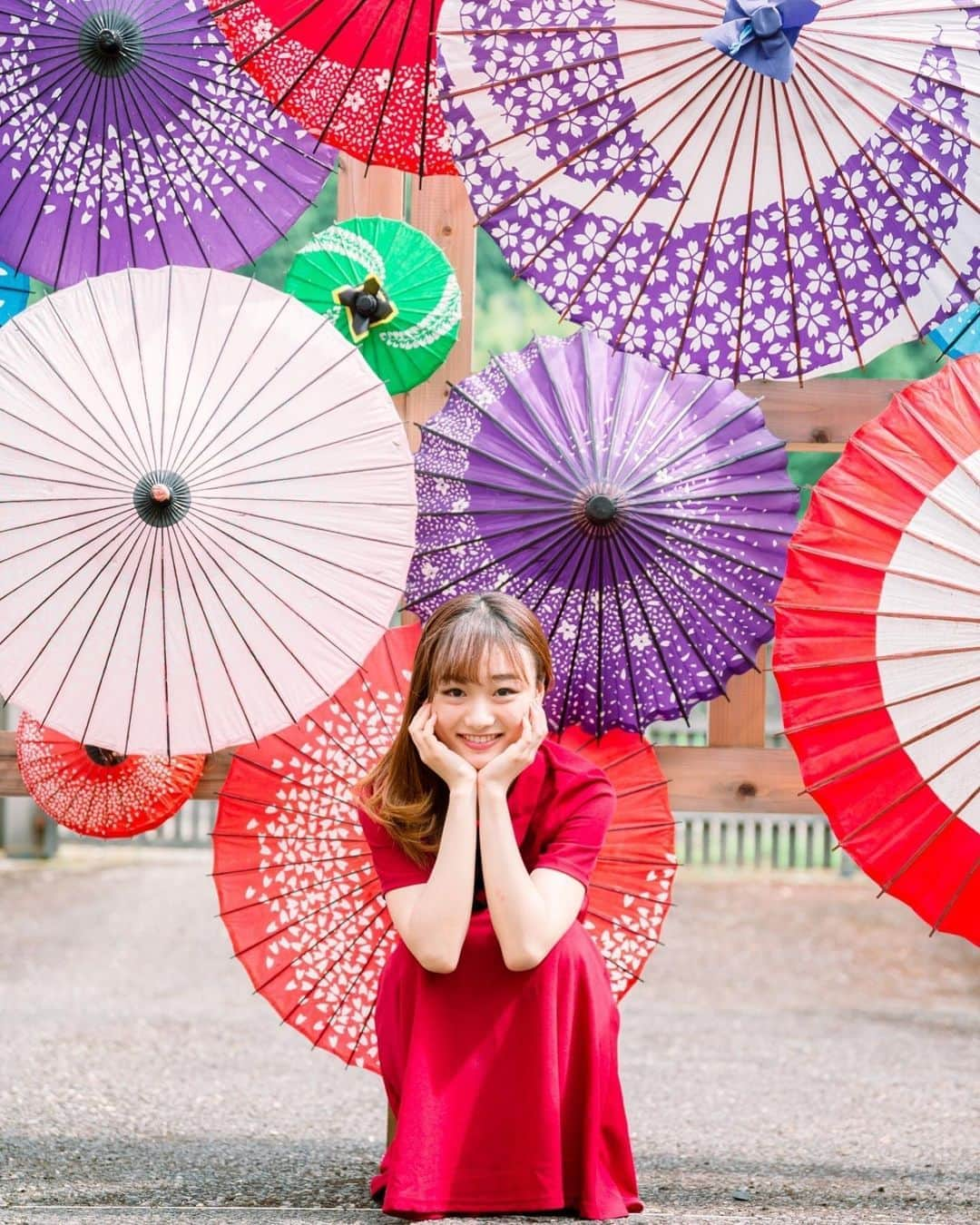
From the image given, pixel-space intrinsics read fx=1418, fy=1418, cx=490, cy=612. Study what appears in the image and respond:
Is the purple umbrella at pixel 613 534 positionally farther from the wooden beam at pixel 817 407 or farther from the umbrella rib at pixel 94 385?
the umbrella rib at pixel 94 385

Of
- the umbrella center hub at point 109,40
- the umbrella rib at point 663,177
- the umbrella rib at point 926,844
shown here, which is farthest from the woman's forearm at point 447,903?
the umbrella center hub at point 109,40

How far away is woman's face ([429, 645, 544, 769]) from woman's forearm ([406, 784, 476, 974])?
0.20m

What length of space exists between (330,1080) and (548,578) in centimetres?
389

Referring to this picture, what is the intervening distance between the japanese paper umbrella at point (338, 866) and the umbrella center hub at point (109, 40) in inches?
70.0

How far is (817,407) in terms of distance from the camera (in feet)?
15.0

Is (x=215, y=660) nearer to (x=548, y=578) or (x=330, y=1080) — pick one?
(x=548, y=578)

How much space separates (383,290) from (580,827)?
75.9 inches

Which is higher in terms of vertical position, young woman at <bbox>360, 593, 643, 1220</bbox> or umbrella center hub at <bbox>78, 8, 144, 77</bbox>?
umbrella center hub at <bbox>78, 8, 144, 77</bbox>

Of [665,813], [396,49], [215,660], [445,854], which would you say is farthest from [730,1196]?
[396,49]

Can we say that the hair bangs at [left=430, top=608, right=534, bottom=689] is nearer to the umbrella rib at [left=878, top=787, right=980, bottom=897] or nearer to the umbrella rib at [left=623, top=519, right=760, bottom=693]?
the umbrella rib at [left=623, top=519, right=760, bottom=693]

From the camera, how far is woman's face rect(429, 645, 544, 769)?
3.29 m

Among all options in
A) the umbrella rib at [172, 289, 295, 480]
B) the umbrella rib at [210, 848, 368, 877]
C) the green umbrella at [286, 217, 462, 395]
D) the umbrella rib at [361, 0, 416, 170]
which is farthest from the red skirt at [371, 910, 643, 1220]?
the umbrella rib at [361, 0, 416, 170]

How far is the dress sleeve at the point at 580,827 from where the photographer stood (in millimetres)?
3279

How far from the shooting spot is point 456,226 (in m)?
4.65
